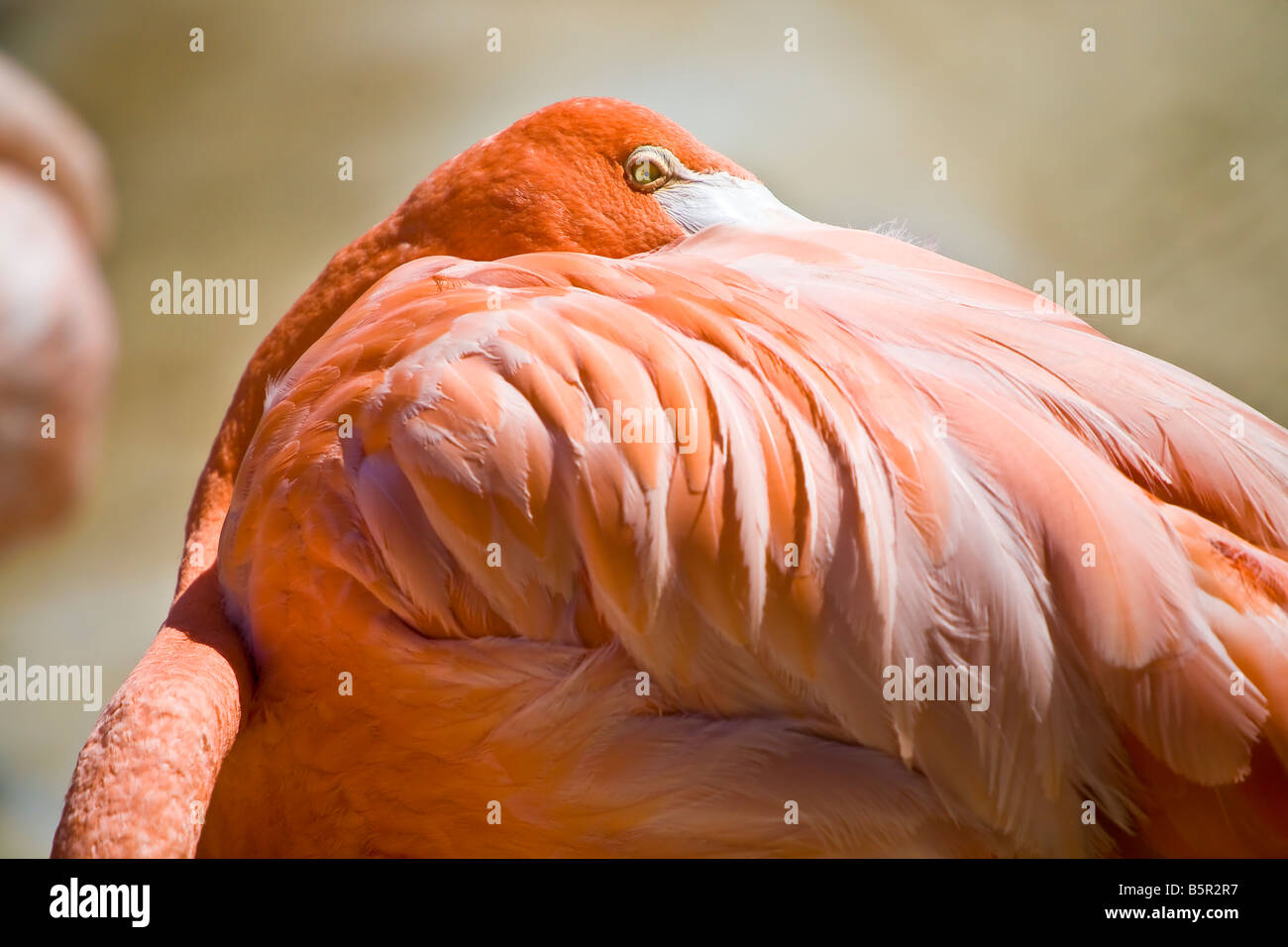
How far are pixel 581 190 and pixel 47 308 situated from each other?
1320 millimetres

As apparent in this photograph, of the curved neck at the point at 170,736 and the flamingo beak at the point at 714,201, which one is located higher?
the flamingo beak at the point at 714,201

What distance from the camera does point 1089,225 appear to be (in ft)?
8.15

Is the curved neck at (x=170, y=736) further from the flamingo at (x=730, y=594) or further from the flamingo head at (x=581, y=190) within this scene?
the flamingo head at (x=581, y=190)

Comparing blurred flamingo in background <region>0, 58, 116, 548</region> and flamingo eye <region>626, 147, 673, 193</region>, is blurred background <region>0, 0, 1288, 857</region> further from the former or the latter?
flamingo eye <region>626, 147, 673, 193</region>

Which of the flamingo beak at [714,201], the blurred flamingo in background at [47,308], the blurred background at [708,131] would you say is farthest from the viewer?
the blurred background at [708,131]

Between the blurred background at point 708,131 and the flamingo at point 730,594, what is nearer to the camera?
the flamingo at point 730,594

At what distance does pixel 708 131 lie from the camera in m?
2.25

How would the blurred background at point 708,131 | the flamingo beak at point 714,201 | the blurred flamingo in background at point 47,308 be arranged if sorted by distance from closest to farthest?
the flamingo beak at point 714,201
the blurred flamingo in background at point 47,308
the blurred background at point 708,131

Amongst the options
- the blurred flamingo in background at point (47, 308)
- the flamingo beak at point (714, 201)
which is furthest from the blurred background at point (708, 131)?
the flamingo beak at point (714, 201)

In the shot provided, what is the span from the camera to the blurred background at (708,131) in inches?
92.9

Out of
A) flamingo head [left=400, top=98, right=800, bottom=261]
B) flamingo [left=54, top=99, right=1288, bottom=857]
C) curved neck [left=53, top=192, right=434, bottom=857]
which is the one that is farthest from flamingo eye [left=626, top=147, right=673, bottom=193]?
curved neck [left=53, top=192, right=434, bottom=857]
